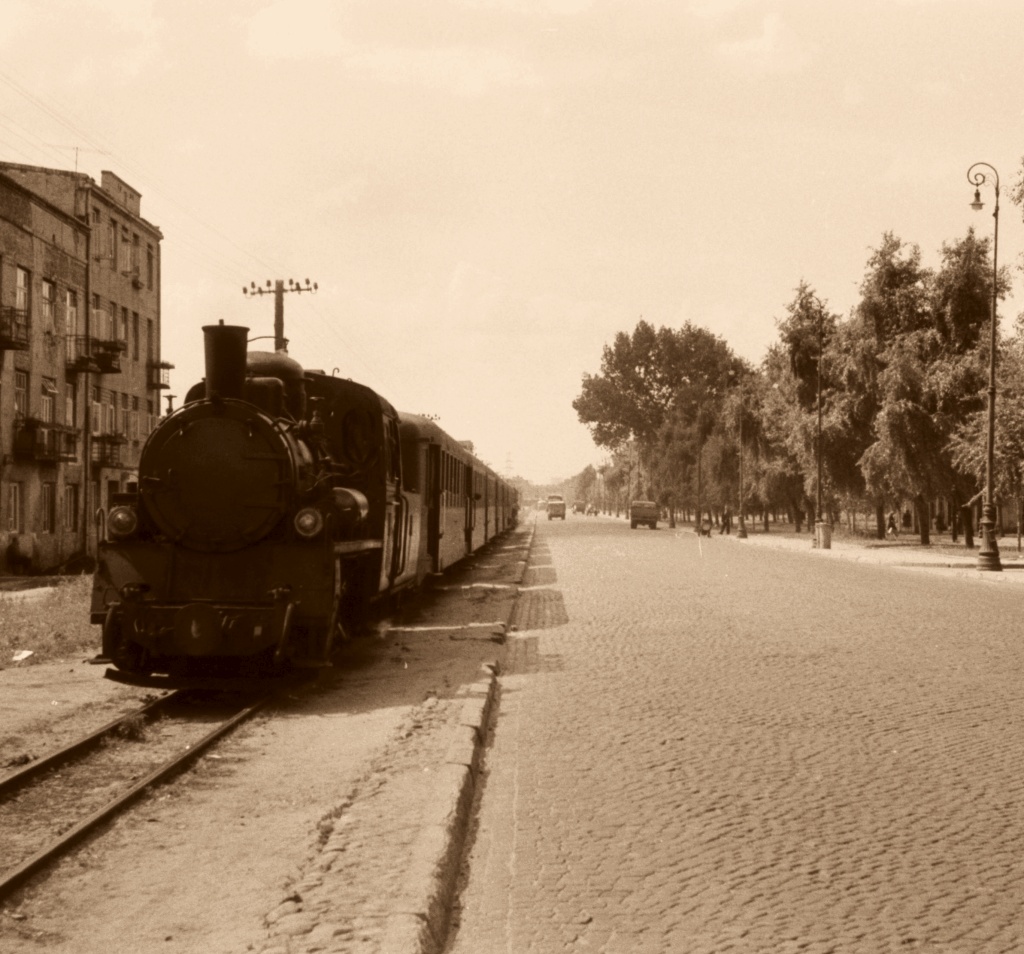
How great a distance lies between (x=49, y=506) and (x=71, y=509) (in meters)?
1.79

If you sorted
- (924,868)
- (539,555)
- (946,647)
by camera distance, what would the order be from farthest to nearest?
(539,555) → (946,647) → (924,868)

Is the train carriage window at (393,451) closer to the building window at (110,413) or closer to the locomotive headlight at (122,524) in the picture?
the locomotive headlight at (122,524)

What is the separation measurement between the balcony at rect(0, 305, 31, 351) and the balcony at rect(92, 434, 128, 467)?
604 cm

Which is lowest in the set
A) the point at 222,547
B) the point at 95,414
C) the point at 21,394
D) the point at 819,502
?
the point at 222,547

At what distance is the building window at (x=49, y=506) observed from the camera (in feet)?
118

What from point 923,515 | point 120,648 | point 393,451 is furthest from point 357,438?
point 923,515

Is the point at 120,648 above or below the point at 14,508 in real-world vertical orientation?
below

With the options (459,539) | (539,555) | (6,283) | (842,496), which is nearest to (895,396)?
(842,496)

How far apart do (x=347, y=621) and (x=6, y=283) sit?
24.3m

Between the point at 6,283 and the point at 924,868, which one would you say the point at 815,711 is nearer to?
the point at 924,868

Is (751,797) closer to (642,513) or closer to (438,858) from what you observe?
(438,858)

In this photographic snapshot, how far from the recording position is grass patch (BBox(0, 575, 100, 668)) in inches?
537

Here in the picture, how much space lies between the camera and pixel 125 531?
1080cm

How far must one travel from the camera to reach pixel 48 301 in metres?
36.6
